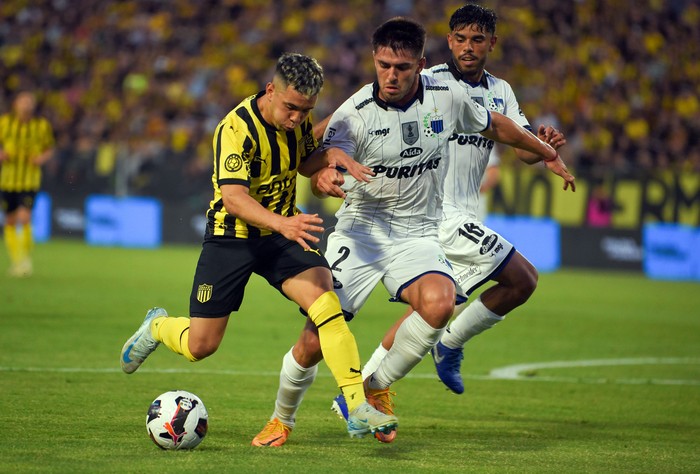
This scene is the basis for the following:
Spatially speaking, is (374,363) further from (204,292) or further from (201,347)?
(204,292)

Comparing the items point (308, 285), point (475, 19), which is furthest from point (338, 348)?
point (475, 19)

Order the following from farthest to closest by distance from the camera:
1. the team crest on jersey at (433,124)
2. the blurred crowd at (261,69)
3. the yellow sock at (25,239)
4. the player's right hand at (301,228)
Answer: the blurred crowd at (261,69), the yellow sock at (25,239), the team crest on jersey at (433,124), the player's right hand at (301,228)

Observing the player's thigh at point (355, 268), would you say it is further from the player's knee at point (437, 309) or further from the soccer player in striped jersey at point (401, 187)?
the player's knee at point (437, 309)

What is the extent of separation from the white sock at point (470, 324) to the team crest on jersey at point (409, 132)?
5.71 feet

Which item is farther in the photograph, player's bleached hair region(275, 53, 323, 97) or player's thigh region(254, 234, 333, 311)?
player's thigh region(254, 234, 333, 311)

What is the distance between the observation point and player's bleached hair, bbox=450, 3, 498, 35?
7613 millimetres

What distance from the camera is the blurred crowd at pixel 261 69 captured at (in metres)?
21.7

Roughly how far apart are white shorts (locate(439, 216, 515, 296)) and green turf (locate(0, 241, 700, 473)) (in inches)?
36.6

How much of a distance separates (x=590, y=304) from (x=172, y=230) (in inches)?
388

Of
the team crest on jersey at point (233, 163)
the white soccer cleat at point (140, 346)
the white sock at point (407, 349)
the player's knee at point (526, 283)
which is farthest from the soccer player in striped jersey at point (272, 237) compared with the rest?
the player's knee at point (526, 283)

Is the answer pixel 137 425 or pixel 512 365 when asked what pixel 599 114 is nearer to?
pixel 512 365

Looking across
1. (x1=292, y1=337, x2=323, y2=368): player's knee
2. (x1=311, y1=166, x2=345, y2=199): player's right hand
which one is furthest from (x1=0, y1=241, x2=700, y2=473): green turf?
(x1=311, y1=166, x2=345, y2=199): player's right hand

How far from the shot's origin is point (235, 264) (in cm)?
620

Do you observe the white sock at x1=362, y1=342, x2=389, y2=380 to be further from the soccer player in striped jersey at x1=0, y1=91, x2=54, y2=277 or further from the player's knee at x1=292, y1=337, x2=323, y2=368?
the soccer player in striped jersey at x1=0, y1=91, x2=54, y2=277
